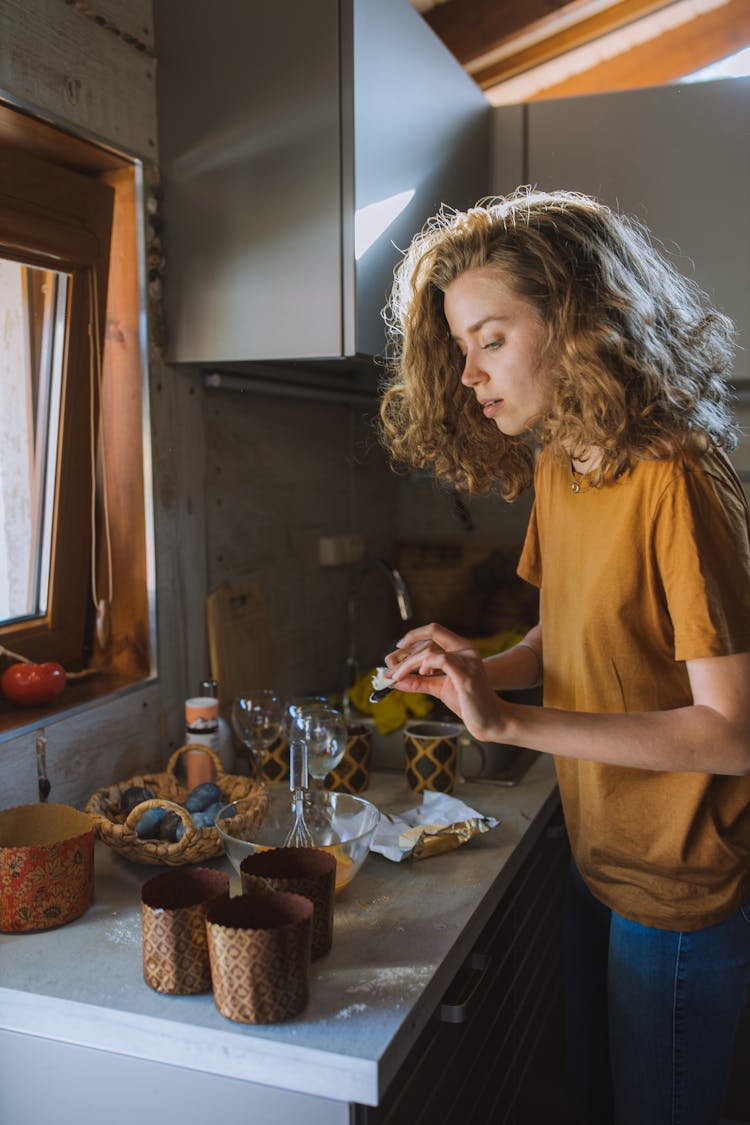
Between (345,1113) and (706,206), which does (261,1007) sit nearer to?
(345,1113)

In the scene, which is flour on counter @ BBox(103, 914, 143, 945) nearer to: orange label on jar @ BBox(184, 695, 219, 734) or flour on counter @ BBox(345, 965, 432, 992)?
flour on counter @ BBox(345, 965, 432, 992)

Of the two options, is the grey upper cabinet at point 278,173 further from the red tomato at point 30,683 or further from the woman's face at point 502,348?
the red tomato at point 30,683

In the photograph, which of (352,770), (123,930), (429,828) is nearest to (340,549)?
(352,770)

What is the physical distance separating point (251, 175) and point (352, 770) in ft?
3.12

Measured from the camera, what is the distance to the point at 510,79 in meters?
2.57

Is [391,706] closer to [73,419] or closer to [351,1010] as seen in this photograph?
[73,419]

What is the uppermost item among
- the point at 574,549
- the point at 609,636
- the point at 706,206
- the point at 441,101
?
the point at 441,101

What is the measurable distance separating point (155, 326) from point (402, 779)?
859 mm

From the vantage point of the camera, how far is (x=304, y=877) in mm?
1058

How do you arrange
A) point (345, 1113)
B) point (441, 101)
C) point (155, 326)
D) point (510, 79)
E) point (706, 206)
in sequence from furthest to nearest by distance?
point (510, 79) < point (706, 206) < point (441, 101) < point (155, 326) < point (345, 1113)

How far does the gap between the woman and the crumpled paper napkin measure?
0.49 feet

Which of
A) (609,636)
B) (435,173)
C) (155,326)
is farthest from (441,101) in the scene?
(609,636)

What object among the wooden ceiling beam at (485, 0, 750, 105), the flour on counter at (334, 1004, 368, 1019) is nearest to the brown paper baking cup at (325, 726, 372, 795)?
the flour on counter at (334, 1004, 368, 1019)

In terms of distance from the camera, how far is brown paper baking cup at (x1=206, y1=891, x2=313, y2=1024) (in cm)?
94
